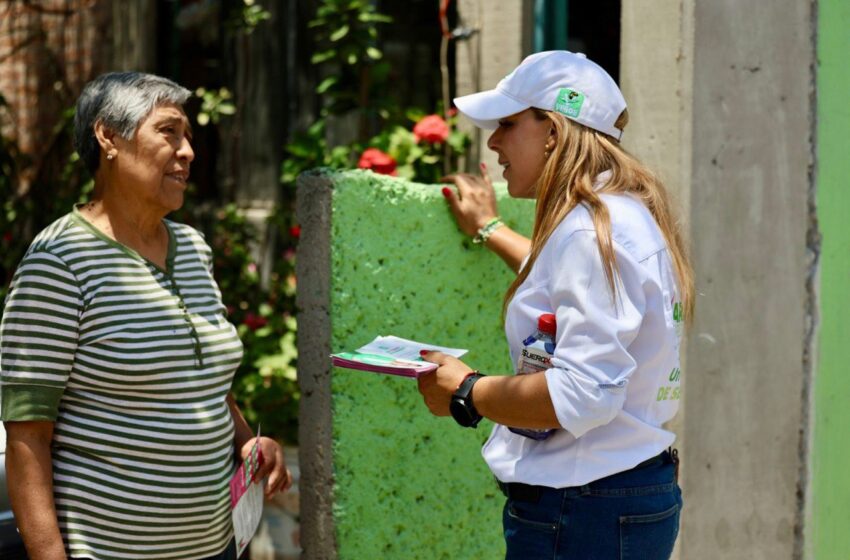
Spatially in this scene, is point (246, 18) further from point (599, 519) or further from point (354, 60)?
point (599, 519)

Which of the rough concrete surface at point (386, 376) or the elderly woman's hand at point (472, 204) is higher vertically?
the elderly woman's hand at point (472, 204)

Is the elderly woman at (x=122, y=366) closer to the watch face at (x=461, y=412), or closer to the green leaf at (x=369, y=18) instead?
the watch face at (x=461, y=412)

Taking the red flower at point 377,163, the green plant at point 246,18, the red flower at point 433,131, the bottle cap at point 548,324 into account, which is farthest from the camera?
the green plant at point 246,18

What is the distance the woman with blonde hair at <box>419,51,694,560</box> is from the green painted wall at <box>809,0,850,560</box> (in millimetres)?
1694

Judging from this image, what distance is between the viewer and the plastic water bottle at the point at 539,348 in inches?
88.0

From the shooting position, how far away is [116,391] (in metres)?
2.54

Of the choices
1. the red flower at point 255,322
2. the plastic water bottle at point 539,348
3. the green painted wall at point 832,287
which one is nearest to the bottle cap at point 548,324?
→ the plastic water bottle at point 539,348

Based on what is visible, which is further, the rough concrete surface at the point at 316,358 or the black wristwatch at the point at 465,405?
the rough concrete surface at the point at 316,358

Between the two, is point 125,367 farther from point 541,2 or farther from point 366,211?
point 541,2

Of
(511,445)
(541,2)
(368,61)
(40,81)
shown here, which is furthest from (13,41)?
(511,445)

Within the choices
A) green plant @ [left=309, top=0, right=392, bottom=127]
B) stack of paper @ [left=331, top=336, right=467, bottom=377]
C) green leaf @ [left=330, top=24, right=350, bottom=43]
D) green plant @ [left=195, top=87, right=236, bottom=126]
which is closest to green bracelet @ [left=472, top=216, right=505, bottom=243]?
stack of paper @ [left=331, top=336, right=467, bottom=377]

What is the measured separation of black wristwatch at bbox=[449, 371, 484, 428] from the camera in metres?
2.31

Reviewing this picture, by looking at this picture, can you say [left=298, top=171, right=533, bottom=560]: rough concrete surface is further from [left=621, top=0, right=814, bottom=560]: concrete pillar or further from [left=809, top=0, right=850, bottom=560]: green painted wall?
[left=809, top=0, right=850, bottom=560]: green painted wall

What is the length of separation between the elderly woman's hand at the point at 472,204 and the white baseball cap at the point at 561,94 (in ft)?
2.69
